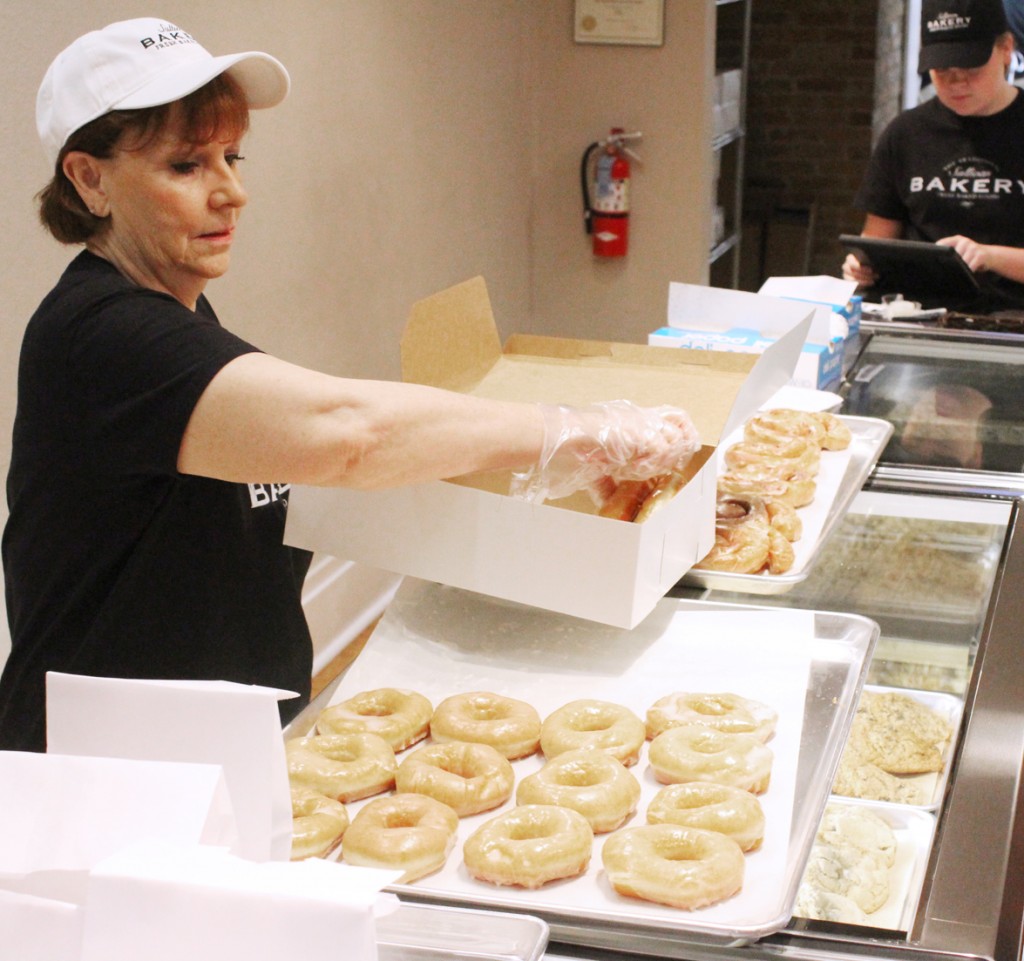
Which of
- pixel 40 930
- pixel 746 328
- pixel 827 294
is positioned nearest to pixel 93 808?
pixel 40 930

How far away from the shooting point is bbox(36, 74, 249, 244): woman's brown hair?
1479mm

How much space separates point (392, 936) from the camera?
899 mm

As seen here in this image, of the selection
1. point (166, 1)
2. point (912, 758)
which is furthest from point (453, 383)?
point (166, 1)

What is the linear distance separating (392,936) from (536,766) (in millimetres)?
448

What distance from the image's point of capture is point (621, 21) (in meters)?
5.18

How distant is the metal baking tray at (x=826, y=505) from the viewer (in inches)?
65.1

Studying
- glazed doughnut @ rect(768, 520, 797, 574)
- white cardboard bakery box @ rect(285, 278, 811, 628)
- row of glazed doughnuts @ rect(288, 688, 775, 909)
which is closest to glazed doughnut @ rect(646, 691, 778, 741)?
row of glazed doughnuts @ rect(288, 688, 775, 909)

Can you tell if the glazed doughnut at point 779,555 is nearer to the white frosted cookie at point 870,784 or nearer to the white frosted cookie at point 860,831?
the white frosted cookie at point 870,784

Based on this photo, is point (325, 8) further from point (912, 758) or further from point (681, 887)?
point (681, 887)

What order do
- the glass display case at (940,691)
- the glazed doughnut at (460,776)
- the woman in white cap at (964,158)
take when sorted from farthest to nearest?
the woman in white cap at (964,158) < the glazed doughnut at (460,776) < the glass display case at (940,691)

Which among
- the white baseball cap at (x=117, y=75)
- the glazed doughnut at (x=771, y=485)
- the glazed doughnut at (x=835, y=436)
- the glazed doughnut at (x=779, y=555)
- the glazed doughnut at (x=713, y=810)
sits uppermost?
the white baseball cap at (x=117, y=75)

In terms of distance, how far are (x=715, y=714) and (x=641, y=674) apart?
0.51 feet

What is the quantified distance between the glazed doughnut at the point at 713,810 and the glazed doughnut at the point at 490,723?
169 mm

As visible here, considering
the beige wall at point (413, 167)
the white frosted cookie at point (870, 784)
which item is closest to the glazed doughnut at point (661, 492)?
the white frosted cookie at point (870, 784)
